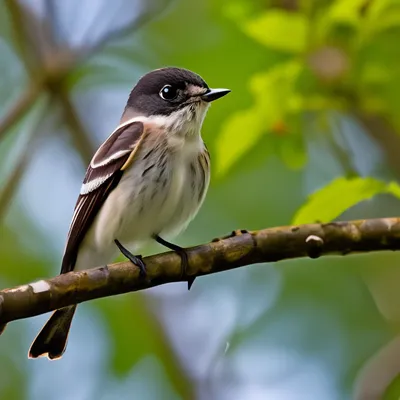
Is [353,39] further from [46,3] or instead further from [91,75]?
[91,75]

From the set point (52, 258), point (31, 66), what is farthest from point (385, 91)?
point (52, 258)

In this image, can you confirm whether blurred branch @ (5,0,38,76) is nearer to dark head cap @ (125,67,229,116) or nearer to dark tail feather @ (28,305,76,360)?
dark head cap @ (125,67,229,116)

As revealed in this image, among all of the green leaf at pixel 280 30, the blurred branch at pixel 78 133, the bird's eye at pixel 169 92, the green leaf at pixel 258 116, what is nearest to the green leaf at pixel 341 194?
the green leaf at pixel 258 116

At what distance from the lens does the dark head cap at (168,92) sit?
12.5 ft

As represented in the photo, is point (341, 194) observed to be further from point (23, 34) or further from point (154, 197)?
point (23, 34)

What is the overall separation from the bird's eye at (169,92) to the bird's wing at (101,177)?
0.25 meters

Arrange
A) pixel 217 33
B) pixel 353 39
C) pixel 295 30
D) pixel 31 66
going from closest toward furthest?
pixel 295 30 < pixel 353 39 < pixel 31 66 < pixel 217 33

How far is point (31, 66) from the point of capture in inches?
171

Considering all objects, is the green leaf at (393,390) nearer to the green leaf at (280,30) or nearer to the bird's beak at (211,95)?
the green leaf at (280,30)

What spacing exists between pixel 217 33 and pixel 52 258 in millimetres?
1869

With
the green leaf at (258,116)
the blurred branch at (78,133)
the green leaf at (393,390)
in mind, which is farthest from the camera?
the blurred branch at (78,133)

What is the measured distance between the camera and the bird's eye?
12.8 ft

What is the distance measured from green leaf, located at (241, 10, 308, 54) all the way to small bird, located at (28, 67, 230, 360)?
548 millimetres

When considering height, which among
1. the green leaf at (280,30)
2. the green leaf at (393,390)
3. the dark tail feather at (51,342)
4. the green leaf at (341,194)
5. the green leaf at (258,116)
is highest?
the green leaf at (280,30)
